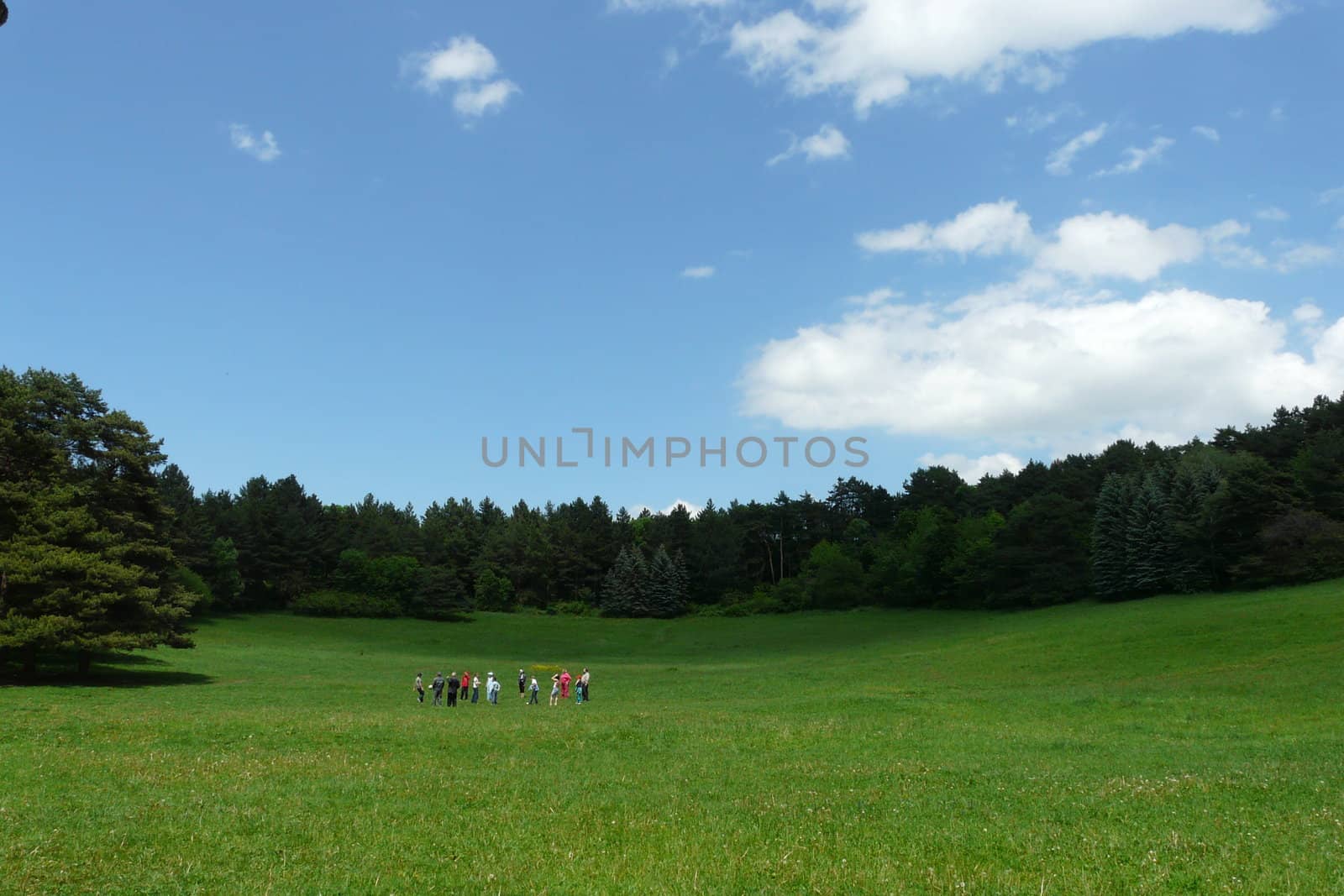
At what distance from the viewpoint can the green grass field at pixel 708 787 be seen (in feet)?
33.3

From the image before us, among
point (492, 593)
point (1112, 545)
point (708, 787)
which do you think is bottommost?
point (708, 787)

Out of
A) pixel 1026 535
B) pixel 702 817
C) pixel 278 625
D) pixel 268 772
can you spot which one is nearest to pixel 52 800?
pixel 268 772

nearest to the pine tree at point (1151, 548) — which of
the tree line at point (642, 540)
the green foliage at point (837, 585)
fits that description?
the tree line at point (642, 540)

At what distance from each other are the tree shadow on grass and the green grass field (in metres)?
3.63

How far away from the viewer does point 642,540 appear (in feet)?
518

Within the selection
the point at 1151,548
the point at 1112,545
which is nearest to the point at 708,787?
the point at 1151,548

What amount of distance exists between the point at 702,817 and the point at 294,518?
124424 mm

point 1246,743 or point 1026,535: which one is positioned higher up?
point 1026,535

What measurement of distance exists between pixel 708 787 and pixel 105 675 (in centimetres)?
4746

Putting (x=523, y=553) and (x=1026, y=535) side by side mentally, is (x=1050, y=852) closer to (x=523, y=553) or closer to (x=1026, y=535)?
(x=1026, y=535)

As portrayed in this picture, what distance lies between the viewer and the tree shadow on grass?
144 feet

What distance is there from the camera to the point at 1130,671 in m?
43.9

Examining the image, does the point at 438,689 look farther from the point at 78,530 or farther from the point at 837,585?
Answer: the point at 837,585

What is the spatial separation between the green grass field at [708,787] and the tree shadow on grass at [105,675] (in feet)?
11.9
